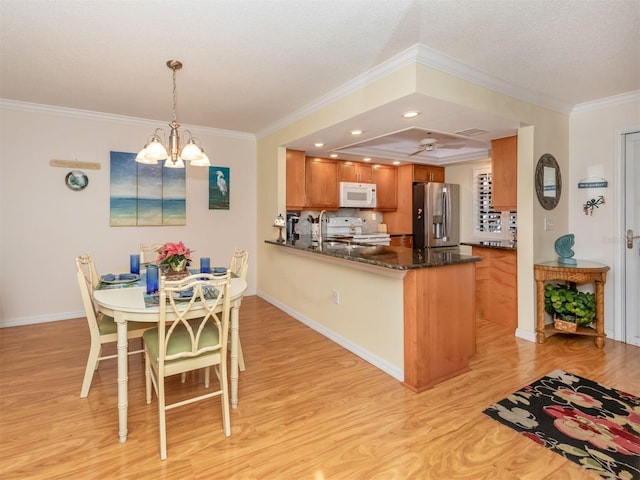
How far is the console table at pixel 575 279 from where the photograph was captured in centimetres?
327

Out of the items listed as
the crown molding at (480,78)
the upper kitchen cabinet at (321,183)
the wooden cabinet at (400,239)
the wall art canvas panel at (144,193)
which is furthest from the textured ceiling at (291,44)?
the wooden cabinet at (400,239)

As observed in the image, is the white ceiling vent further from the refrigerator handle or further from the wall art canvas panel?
the wall art canvas panel

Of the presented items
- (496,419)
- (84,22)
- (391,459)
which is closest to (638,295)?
(496,419)

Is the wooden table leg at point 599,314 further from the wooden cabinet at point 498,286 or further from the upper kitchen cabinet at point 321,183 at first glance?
the upper kitchen cabinet at point 321,183

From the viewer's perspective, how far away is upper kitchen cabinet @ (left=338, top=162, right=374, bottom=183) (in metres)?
5.58

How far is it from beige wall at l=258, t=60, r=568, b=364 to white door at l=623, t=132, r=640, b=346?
0.53 meters

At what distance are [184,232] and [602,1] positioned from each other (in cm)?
464

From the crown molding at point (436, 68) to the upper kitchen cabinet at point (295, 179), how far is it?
0.91 m

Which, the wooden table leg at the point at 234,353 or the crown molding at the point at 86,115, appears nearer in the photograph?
the wooden table leg at the point at 234,353

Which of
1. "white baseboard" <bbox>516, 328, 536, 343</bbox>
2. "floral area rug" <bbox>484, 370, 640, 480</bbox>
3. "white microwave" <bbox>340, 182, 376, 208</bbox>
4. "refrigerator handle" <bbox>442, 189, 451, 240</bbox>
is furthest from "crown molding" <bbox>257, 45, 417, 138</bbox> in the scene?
"refrigerator handle" <bbox>442, 189, 451, 240</bbox>

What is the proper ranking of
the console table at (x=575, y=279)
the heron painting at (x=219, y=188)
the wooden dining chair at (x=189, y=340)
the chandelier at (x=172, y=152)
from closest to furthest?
the wooden dining chair at (x=189, y=340)
the chandelier at (x=172, y=152)
the console table at (x=575, y=279)
the heron painting at (x=219, y=188)

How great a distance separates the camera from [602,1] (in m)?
1.96

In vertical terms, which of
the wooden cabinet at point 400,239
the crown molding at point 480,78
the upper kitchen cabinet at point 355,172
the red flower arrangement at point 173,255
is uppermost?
the crown molding at point 480,78

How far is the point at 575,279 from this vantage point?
3318 mm
